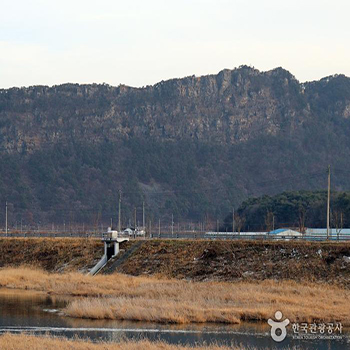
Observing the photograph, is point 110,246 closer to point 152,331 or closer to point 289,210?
point 152,331

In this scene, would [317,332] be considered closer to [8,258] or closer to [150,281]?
[150,281]

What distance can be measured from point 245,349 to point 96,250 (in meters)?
53.8

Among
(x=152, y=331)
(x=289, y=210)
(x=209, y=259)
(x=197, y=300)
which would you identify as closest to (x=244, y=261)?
(x=209, y=259)

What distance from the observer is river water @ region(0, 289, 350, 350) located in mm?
47250

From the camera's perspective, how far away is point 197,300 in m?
60.7

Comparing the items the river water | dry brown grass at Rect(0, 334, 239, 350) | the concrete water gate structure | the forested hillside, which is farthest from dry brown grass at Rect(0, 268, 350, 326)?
the forested hillside

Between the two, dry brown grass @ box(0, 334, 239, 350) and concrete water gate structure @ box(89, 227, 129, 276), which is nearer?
dry brown grass @ box(0, 334, 239, 350)

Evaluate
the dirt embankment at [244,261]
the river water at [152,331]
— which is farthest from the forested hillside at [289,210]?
the river water at [152,331]

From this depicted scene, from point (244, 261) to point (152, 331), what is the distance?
3009 cm

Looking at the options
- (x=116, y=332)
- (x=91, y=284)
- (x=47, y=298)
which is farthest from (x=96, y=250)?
(x=116, y=332)

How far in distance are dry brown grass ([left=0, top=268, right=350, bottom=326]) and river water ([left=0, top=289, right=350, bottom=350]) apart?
1580 mm

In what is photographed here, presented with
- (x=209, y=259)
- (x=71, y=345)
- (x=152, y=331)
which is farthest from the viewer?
(x=209, y=259)

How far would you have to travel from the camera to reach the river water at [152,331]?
155 feet

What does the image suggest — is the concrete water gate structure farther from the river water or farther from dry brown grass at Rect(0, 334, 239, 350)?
dry brown grass at Rect(0, 334, 239, 350)
